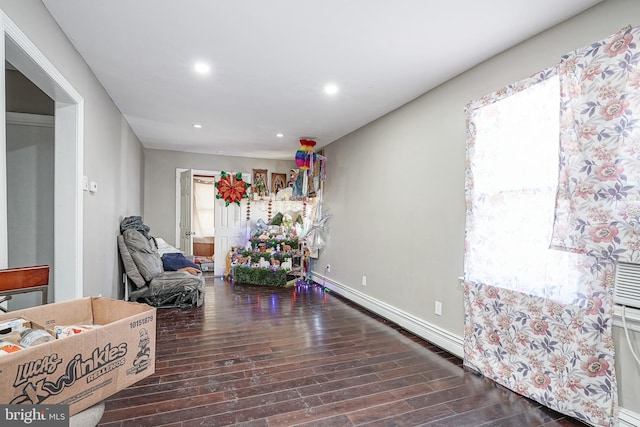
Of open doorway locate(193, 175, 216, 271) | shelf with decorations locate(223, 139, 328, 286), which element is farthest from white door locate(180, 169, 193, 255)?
open doorway locate(193, 175, 216, 271)

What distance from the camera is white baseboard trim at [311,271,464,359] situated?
2.72 m

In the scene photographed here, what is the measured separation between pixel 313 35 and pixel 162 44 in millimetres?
1132

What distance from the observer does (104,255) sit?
3.22 meters

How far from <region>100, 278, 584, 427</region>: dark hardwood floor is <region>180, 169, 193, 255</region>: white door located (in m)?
2.86

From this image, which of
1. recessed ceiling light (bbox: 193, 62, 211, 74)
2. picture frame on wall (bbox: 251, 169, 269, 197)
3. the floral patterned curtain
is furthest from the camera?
picture frame on wall (bbox: 251, 169, 269, 197)

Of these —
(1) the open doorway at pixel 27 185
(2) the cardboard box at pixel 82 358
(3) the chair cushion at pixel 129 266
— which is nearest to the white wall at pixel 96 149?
(3) the chair cushion at pixel 129 266

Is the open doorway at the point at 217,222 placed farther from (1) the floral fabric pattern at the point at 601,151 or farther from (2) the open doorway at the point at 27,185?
(1) the floral fabric pattern at the point at 601,151

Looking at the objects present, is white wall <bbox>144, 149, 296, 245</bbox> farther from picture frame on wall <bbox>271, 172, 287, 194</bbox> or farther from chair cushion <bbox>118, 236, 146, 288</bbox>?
chair cushion <bbox>118, 236, 146, 288</bbox>

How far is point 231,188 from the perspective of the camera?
240 inches

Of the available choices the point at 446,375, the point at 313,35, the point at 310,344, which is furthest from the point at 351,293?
the point at 313,35

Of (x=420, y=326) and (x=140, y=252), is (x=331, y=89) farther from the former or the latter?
(x=140, y=252)

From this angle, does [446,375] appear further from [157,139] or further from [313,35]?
[157,139]

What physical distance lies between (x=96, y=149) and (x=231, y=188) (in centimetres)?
327

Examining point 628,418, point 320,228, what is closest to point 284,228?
point 320,228
